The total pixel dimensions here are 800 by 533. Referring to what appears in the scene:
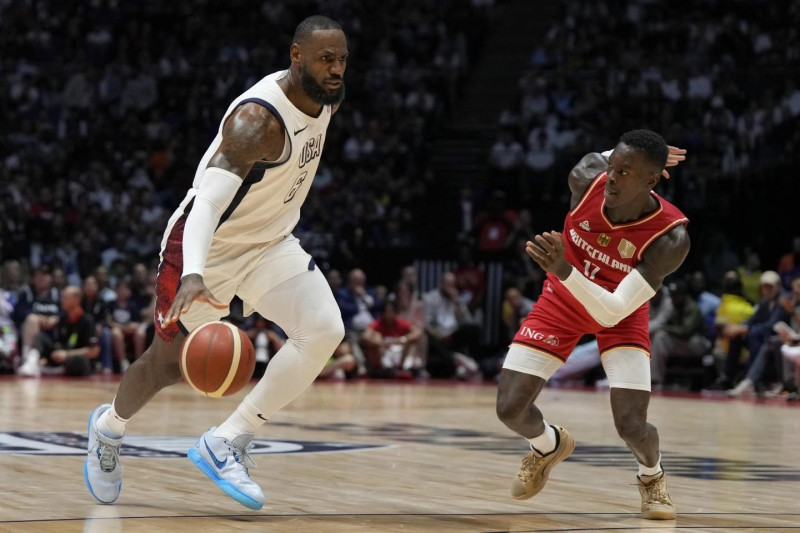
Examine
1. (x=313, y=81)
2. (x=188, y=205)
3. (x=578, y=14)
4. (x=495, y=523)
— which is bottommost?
(x=495, y=523)

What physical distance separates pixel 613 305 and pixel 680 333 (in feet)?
29.6

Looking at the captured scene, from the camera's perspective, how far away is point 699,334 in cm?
1432

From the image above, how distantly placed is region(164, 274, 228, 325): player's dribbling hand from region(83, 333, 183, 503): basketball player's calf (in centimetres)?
52

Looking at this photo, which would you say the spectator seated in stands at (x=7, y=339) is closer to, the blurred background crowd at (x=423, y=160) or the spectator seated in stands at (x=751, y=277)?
the blurred background crowd at (x=423, y=160)

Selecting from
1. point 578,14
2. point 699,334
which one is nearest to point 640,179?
point 699,334

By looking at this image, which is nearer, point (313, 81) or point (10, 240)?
point (313, 81)

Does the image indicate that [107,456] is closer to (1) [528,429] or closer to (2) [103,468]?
(2) [103,468]

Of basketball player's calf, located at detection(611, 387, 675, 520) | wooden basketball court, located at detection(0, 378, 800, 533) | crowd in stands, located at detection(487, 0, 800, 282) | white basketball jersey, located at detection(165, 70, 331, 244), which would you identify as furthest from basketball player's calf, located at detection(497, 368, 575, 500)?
crowd in stands, located at detection(487, 0, 800, 282)

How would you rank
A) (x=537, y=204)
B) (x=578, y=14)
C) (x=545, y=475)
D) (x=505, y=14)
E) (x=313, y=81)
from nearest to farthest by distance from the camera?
(x=313, y=81) → (x=545, y=475) → (x=537, y=204) → (x=578, y=14) → (x=505, y=14)

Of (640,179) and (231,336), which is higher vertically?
(640,179)

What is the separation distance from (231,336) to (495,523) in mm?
1313

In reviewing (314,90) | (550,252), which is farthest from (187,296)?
(550,252)

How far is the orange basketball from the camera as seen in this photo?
4.88m

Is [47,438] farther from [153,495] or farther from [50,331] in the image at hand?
[50,331]
